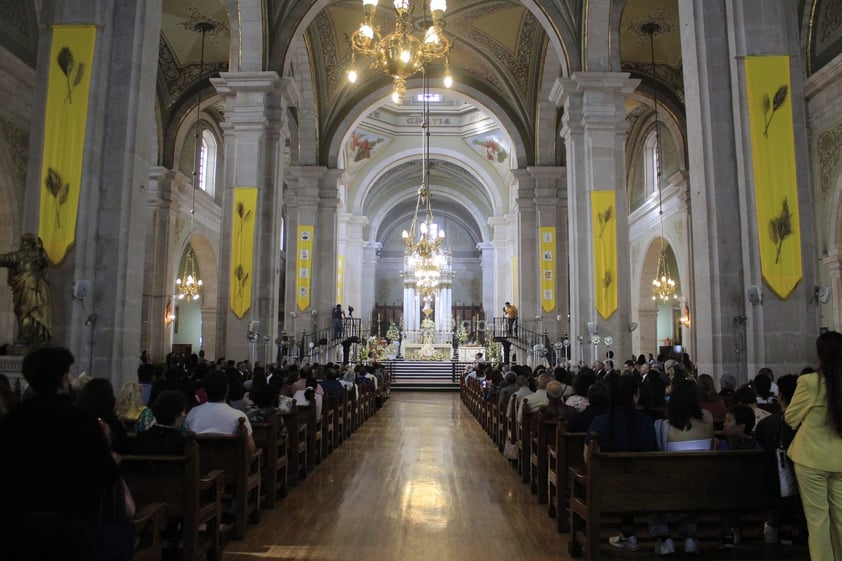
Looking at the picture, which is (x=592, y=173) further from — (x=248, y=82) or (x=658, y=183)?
(x=658, y=183)

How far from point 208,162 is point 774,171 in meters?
19.6

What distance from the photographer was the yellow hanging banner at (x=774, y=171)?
24.0 ft

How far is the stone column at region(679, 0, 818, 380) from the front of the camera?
7270 millimetres

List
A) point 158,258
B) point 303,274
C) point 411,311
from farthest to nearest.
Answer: point 411,311
point 303,274
point 158,258

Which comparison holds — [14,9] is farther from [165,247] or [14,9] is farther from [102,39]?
[165,247]

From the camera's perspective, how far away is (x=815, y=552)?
129 inches

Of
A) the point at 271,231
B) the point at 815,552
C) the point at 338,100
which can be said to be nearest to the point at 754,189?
the point at 815,552

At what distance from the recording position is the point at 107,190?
7465mm

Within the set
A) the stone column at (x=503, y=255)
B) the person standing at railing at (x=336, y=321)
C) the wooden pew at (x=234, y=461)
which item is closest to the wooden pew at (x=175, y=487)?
the wooden pew at (x=234, y=461)

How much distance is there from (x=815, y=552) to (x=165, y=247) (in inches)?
753

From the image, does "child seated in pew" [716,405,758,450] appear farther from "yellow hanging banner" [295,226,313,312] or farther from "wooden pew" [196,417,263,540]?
"yellow hanging banner" [295,226,313,312]

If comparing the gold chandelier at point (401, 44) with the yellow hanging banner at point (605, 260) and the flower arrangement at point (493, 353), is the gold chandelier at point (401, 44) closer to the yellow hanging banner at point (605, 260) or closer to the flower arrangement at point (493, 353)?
the yellow hanging banner at point (605, 260)

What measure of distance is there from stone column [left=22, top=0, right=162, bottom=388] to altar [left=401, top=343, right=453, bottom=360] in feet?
62.4

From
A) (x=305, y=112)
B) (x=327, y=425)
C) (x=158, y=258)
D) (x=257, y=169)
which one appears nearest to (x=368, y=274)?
(x=305, y=112)
